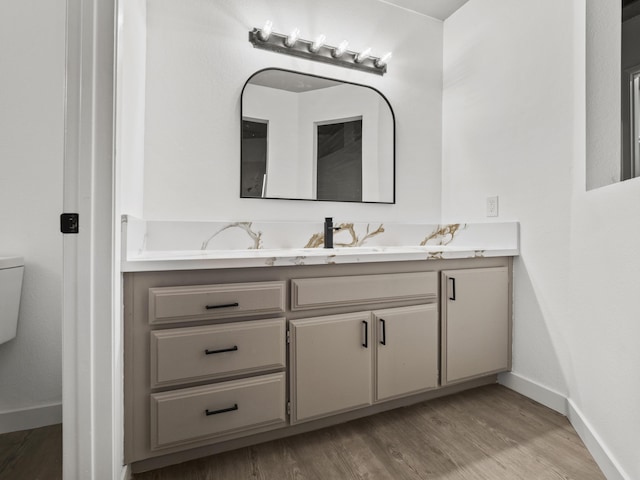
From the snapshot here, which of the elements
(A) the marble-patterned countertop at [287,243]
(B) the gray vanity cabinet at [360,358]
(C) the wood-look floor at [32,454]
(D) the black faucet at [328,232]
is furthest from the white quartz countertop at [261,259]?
(C) the wood-look floor at [32,454]

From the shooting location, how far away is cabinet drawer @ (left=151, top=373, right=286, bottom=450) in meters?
1.21

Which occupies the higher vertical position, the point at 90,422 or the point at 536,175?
the point at 536,175

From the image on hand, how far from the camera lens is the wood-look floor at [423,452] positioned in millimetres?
1259

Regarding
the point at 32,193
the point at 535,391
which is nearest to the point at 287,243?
the point at 32,193

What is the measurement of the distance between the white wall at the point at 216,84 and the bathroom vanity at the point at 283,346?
659 millimetres

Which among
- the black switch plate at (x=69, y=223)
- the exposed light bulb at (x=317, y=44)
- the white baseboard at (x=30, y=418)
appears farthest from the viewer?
the exposed light bulb at (x=317, y=44)

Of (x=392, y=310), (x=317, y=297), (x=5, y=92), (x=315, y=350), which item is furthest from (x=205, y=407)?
(x=5, y=92)

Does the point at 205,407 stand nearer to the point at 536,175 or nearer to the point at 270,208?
the point at 270,208

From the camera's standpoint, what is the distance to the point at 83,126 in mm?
1021

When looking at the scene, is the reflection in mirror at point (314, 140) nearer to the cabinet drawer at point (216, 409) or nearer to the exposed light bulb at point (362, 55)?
the exposed light bulb at point (362, 55)

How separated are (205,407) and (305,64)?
1860mm

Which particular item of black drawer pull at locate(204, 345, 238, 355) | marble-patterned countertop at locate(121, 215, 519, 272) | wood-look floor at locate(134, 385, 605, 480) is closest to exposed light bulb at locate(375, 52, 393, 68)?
marble-patterned countertop at locate(121, 215, 519, 272)

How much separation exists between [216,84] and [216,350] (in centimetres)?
137

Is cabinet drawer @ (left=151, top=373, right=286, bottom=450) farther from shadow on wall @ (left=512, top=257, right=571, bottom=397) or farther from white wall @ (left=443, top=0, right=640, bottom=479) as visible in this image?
shadow on wall @ (left=512, top=257, right=571, bottom=397)
